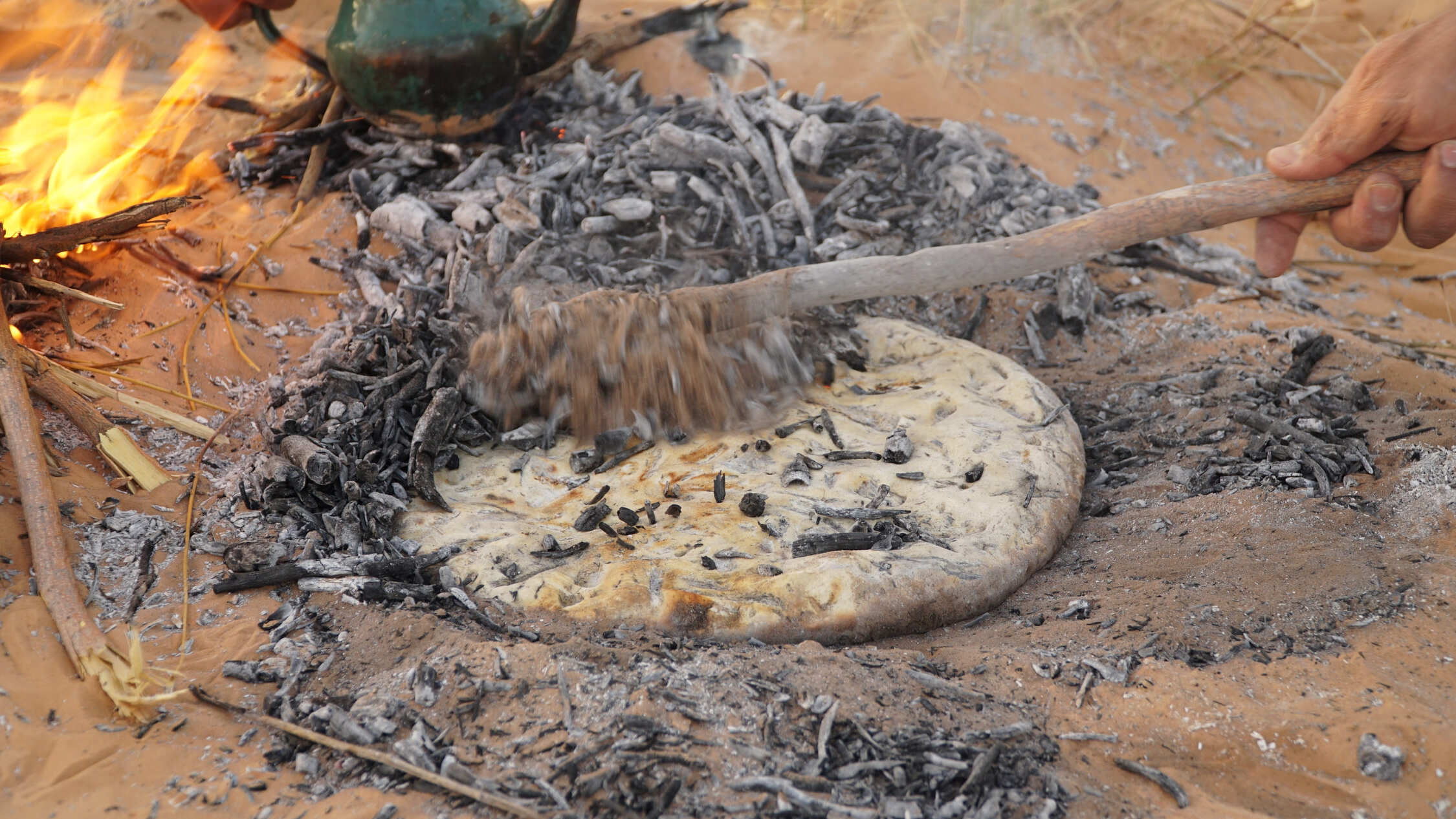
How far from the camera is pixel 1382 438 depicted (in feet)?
9.56

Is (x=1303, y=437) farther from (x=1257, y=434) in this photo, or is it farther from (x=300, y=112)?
(x=300, y=112)

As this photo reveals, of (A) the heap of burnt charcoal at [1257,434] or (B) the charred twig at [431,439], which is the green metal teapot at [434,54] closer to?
(B) the charred twig at [431,439]

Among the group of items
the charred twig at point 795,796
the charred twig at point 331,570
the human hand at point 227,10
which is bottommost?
the charred twig at point 331,570

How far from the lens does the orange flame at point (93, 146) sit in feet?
12.3

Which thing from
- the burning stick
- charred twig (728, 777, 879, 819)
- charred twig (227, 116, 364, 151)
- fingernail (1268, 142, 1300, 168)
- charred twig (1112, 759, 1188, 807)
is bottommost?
charred twig (1112, 759, 1188, 807)

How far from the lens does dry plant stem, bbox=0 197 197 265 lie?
309cm

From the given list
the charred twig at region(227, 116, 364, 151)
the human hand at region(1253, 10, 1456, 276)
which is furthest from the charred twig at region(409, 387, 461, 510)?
the human hand at region(1253, 10, 1456, 276)

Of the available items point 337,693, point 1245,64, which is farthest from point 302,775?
point 1245,64

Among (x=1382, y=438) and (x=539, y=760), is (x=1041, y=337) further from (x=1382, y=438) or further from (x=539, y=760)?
(x=539, y=760)

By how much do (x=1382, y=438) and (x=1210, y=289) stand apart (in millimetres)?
1670

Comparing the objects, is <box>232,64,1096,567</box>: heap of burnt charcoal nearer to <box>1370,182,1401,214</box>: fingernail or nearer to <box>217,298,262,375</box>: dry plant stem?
<box>217,298,262,375</box>: dry plant stem

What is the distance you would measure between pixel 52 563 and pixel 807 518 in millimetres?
2042

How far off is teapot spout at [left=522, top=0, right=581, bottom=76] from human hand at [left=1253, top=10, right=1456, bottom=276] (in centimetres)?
327

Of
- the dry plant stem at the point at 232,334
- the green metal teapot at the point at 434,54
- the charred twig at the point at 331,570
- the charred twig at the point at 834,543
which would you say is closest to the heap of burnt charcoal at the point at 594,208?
the green metal teapot at the point at 434,54
